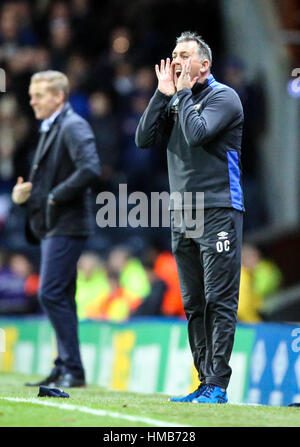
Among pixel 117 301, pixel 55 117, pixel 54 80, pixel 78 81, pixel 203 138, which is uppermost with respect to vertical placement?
pixel 78 81

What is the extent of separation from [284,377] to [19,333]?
18.4 feet

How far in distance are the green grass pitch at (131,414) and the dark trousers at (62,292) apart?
66.6 inches

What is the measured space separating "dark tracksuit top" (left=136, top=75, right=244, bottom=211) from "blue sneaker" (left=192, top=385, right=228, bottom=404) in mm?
1088

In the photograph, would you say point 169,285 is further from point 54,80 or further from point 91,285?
point 54,80

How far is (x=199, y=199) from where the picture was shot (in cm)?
626

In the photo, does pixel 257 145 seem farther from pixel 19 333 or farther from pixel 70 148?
pixel 70 148

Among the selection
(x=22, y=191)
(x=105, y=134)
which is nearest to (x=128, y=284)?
(x=105, y=134)

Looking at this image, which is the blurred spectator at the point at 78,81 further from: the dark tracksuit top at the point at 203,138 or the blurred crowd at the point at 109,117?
the dark tracksuit top at the point at 203,138

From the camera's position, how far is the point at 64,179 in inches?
314

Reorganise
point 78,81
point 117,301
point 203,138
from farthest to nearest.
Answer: point 78,81, point 117,301, point 203,138

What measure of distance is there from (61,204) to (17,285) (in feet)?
19.6

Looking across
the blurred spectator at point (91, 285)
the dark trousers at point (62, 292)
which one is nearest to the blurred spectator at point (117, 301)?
the blurred spectator at point (91, 285)

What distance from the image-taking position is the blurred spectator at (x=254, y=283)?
38.2 ft

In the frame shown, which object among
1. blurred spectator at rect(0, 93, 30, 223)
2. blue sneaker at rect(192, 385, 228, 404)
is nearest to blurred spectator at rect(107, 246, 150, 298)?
blurred spectator at rect(0, 93, 30, 223)
